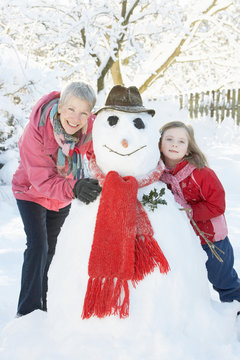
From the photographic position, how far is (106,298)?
4.77 ft

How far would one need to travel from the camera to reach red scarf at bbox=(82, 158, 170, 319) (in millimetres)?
1453

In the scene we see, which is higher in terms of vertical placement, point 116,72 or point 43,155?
point 116,72

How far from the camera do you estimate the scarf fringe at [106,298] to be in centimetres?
144

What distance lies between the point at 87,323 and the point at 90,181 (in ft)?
2.03

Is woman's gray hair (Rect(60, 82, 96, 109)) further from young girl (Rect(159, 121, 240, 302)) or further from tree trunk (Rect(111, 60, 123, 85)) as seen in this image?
tree trunk (Rect(111, 60, 123, 85))

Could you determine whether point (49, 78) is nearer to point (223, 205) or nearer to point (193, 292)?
point (223, 205)

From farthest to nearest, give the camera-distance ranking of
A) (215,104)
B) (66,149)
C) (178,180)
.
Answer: (215,104) → (66,149) → (178,180)

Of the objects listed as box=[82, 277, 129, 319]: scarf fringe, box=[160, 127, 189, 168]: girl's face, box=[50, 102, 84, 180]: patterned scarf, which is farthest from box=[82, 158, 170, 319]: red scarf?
box=[50, 102, 84, 180]: patterned scarf

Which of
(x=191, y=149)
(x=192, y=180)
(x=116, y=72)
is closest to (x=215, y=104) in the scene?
(x=116, y=72)

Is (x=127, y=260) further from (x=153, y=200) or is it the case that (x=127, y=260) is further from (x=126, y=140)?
(x=126, y=140)

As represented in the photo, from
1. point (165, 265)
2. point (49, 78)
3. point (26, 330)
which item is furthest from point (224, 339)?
point (49, 78)

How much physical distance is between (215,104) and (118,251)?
9.77 m

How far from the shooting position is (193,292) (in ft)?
5.11

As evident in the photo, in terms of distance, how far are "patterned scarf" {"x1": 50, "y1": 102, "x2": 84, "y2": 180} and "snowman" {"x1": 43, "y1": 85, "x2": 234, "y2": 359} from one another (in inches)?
13.0
